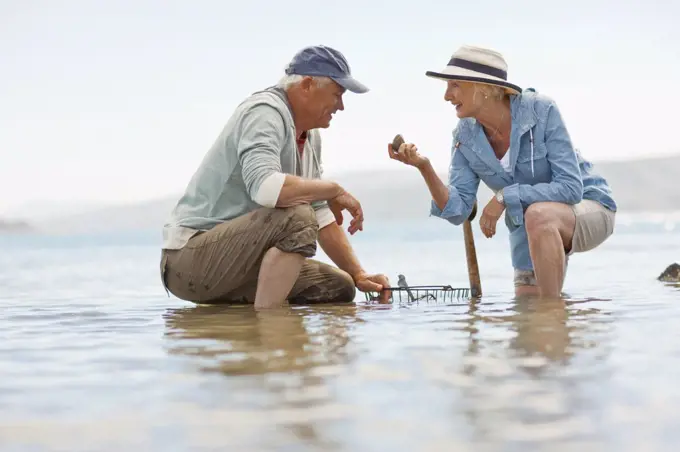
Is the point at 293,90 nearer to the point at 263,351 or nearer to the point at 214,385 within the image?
the point at 263,351

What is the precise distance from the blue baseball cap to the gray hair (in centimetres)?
2

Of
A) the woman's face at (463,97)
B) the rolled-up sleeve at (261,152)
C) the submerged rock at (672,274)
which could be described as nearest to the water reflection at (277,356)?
the rolled-up sleeve at (261,152)

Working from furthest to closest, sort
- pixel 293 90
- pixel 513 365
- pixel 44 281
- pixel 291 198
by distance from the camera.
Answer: pixel 44 281 < pixel 293 90 < pixel 291 198 < pixel 513 365

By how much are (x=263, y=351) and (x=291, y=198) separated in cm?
161

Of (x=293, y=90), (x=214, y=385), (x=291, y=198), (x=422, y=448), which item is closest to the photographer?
(x=422, y=448)

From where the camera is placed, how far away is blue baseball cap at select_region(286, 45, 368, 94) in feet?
17.6

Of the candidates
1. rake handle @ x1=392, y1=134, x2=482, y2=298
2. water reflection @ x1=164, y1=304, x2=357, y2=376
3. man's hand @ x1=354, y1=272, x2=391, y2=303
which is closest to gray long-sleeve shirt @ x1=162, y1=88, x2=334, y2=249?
water reflection @ x1=164, y1=304, x2=357, y2=376

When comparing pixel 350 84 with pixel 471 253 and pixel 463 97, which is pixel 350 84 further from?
pixel 471 253

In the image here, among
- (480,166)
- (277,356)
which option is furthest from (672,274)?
(277,356)

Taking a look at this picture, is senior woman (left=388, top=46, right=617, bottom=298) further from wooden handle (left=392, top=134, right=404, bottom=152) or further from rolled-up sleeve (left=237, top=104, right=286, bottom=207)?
rolled-up sleeve (left=237, top=104, right=286, bottom=207)

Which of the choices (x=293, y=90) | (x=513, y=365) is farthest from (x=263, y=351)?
(x=293, y=90)

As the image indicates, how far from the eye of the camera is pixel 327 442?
7.13 feet

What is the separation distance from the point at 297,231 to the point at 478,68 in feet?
4.85

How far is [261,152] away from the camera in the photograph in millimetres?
5047
